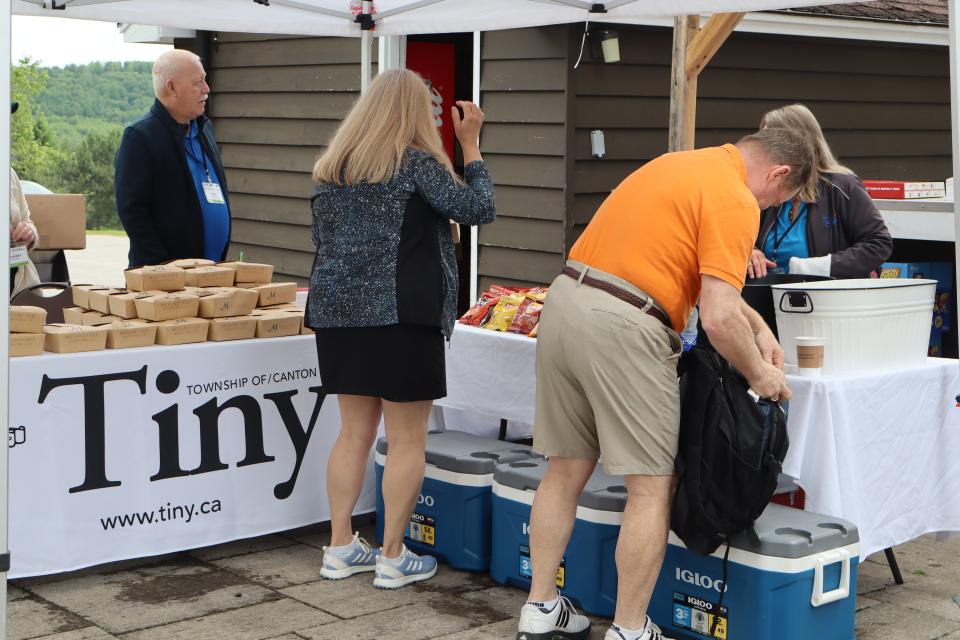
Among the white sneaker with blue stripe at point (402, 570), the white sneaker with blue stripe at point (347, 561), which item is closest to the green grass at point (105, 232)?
the white sneaker with blue stripe at point (347, 561)

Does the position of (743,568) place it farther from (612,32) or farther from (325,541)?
(612,32)

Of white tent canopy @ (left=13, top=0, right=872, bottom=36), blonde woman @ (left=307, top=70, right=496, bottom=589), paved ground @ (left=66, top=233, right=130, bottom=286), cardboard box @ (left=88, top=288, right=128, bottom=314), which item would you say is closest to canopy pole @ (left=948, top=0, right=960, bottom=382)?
blonde woman @ (left=307, top=70, right=496, bottom=589)

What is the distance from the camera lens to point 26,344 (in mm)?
3848

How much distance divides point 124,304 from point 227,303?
1.18 feet

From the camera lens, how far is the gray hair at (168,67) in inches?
191

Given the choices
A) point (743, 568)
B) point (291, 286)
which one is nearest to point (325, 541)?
point (291, 286)

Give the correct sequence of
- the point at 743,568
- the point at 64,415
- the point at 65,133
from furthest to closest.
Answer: the point at 65,133 < the point at 64,415 < the point at 743,568

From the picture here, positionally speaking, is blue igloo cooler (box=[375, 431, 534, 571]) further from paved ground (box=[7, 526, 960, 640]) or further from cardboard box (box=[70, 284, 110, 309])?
cardboard box (box=[70, 284, 110, 309])

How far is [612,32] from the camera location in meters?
7.29

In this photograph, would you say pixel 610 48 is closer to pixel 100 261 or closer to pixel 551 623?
pixel 551 623

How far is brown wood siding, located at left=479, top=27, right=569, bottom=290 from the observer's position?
24.0ft

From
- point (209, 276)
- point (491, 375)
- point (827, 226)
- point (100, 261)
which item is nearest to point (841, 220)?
point (827, 226)

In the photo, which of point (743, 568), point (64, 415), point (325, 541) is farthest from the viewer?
point (325, 541)

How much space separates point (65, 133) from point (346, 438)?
23389mm
